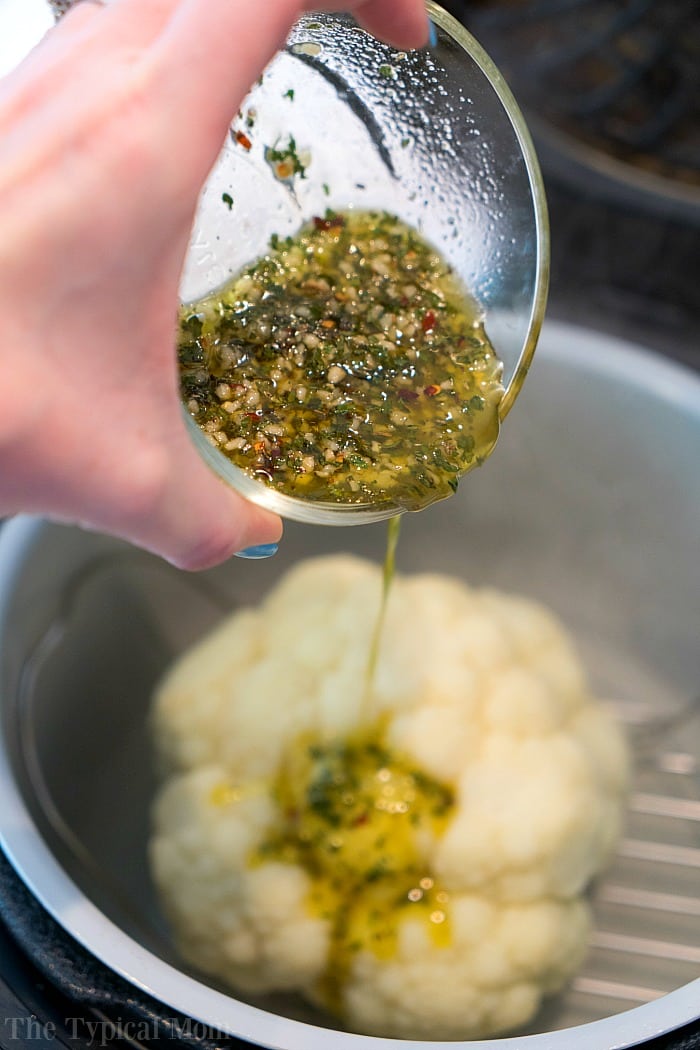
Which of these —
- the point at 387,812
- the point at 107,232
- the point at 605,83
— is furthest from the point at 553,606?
the point at 107,232

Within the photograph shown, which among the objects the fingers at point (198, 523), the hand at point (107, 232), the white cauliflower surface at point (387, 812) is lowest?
the white cauliflower surface at point (387, 812)

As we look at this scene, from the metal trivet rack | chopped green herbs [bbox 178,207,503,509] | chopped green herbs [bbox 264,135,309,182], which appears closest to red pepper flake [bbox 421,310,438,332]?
chopped green herbs [bbox 178,207,503,509]

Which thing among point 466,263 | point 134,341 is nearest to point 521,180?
point 466,263

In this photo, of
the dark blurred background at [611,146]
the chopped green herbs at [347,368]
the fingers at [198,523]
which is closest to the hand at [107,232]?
the fingers at [198,523]

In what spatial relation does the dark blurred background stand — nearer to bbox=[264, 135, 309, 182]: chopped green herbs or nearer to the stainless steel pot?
the stainless steel pot

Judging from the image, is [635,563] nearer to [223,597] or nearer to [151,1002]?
[223,597]

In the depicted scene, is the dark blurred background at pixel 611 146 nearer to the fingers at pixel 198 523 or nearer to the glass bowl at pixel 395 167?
the glass bowl at pixel 395 167
